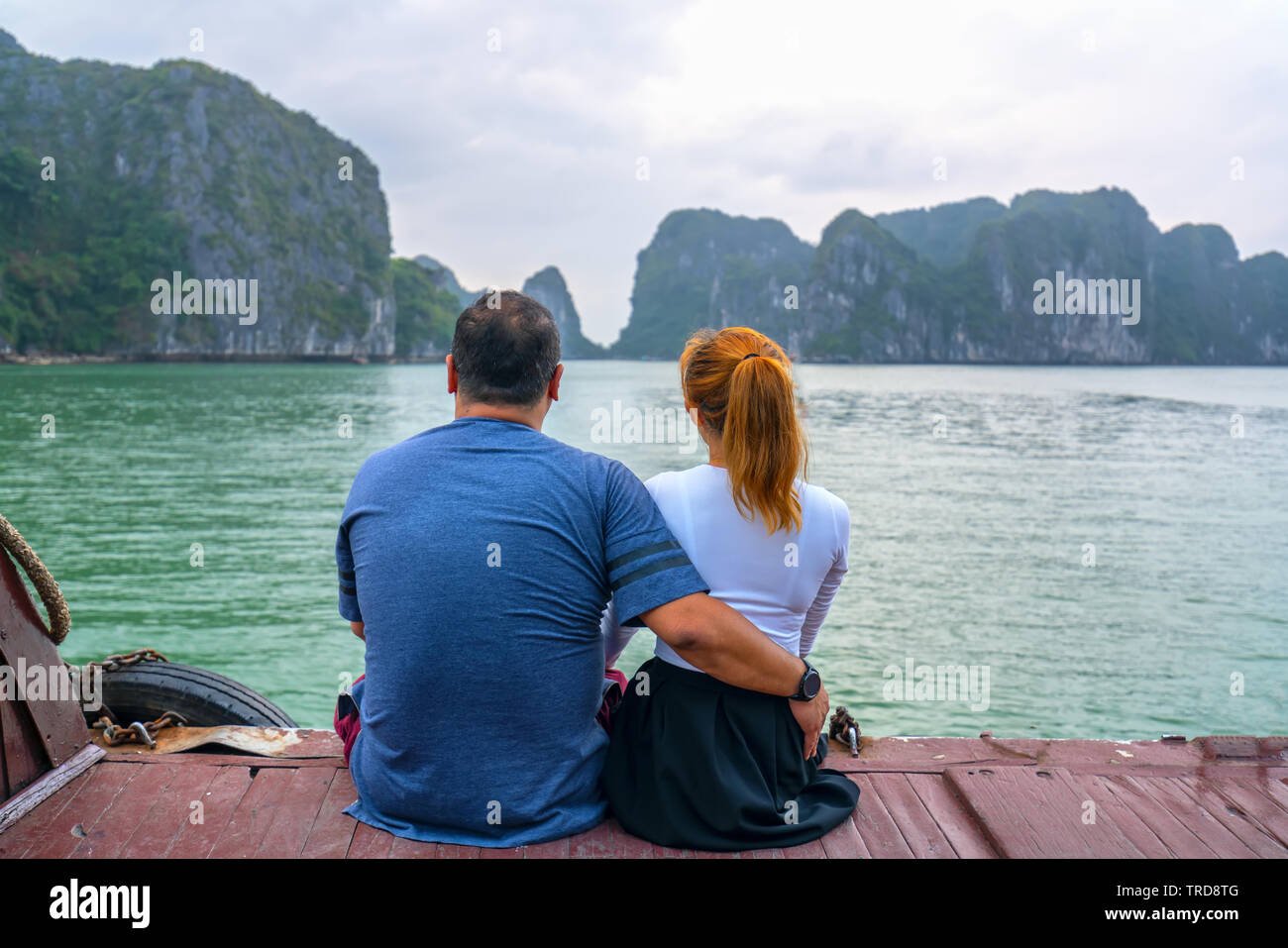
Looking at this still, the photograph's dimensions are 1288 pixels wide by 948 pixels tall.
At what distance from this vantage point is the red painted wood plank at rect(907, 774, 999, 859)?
100 inches

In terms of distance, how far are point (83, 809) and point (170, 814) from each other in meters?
0.27

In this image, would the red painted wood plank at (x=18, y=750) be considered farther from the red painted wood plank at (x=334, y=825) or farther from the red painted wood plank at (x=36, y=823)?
the red painted wood plank at (x=334, y=825)

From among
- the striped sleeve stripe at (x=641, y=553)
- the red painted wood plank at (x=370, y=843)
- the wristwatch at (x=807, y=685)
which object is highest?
the striped sleeve stripe at (x=641, y=553)

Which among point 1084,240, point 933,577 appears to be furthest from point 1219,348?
point 933,577

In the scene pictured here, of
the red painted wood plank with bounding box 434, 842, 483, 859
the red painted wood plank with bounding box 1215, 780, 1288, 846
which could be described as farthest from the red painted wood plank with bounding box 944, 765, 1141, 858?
the red painted wood plank with bounding box 434, 842, 483, 859

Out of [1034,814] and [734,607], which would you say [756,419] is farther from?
[1034,814]

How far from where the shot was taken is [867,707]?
750 centimetres

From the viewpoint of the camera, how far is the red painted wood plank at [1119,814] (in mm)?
2525

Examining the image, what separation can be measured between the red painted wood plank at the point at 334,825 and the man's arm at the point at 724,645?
3.44ft

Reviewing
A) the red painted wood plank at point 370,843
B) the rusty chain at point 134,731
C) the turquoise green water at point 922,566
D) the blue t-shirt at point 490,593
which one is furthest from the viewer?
the turquoise green water at point 922,566

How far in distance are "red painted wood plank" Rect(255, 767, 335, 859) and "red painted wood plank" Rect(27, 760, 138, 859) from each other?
0.50 meters

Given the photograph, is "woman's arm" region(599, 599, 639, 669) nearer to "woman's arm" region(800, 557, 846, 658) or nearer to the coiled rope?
"woman's arm" region(800, 557, 846, 658)

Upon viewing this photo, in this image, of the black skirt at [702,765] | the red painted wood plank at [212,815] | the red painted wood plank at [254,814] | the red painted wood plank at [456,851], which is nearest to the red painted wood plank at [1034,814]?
the black skirt at [702,765]

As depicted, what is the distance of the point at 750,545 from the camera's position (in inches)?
92.9
